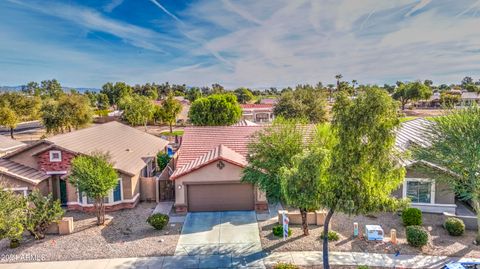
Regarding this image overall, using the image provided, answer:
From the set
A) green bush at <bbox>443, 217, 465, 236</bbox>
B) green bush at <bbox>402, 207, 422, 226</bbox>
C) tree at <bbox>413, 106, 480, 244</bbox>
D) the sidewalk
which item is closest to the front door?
the sidewalk

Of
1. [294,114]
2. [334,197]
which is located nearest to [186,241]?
[334,197]

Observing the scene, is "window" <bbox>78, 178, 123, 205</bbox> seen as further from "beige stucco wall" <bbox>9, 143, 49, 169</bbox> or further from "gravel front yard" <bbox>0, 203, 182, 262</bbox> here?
"beige stucco wall" <bbox>9, 143, 49, 169</bbox>

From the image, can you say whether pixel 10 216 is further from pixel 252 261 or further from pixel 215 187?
pixel 252 261

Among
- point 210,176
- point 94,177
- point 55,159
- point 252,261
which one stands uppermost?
point 55,159

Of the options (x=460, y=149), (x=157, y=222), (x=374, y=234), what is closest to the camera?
(x=374, y=234)

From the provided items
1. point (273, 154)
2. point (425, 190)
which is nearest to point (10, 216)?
point (273, 154)

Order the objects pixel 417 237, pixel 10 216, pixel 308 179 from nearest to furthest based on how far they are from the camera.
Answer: pixel 308 179, pixel 10 216, pixel 417 237

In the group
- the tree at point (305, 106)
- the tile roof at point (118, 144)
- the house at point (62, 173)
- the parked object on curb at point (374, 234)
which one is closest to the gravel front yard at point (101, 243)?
the house at point (62, 173)
